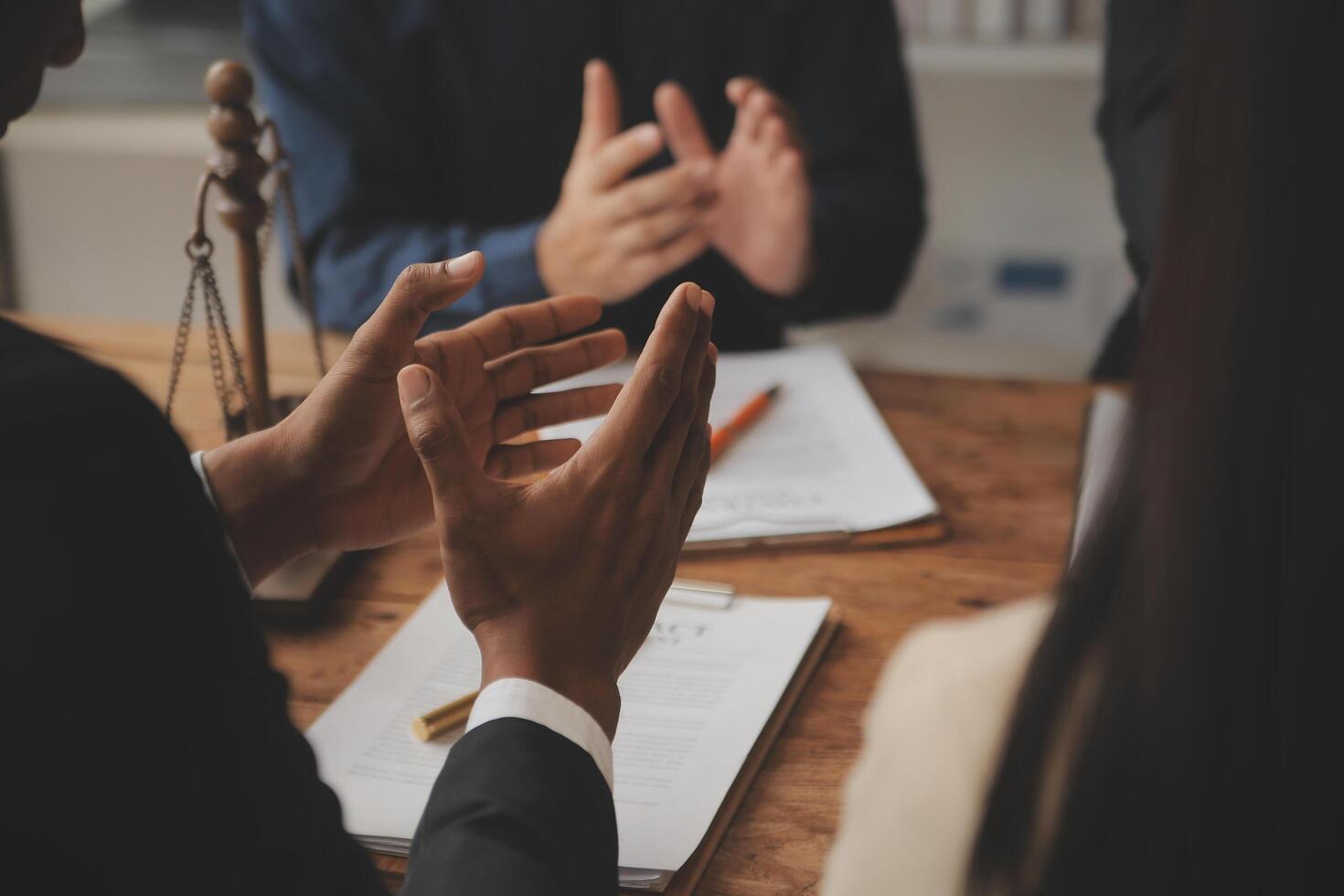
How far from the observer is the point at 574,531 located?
0.63 m

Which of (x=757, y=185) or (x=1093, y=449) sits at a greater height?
(x=757, y=185)

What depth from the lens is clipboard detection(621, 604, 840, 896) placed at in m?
0.65

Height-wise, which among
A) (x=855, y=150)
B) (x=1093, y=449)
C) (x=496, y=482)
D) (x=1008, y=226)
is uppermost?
(x=496, y=482)

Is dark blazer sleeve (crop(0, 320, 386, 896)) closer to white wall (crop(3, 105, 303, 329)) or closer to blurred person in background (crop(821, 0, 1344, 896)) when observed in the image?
blurred person in background (crop(821, 0, 1344, 896))

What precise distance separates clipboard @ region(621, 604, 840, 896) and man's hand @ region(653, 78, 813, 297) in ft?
2.00

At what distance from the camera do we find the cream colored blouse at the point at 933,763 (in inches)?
18.0

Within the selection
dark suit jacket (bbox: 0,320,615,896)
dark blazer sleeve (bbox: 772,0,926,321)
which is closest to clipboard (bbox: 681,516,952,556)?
dark suit jacket (bbox: 0,320,615,896)

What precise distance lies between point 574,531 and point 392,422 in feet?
0.69

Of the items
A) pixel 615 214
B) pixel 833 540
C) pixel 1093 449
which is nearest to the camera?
pixel 833 540

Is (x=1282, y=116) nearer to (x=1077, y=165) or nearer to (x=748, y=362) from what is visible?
(x=748, y=362)

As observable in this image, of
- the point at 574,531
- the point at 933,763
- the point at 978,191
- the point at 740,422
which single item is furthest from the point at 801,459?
the point at 978,191

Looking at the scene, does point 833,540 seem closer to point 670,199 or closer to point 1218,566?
point 670,199

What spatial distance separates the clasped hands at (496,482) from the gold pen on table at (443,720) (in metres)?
0.13

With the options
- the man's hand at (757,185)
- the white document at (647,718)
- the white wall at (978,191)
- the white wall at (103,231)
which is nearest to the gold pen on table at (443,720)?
the white document at (647,718)
